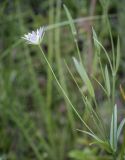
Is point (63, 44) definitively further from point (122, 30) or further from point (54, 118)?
point (54, 118)

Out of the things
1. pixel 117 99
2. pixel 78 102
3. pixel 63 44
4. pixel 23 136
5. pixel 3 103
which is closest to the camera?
pixel 3 103

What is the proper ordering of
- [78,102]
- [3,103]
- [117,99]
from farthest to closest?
[117,99] → [78,102] → [3,103]

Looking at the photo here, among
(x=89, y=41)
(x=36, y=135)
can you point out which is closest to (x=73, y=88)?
(x=89, y=41)

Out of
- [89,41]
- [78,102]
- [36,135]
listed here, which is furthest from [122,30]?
[36,135]

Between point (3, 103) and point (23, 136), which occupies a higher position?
point (3, 103)

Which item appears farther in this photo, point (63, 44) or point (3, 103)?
point (63, 44)

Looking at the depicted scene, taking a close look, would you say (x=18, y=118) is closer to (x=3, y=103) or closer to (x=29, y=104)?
(x=3, y=103)

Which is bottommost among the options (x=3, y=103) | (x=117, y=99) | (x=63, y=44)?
(x=117, y=99)
